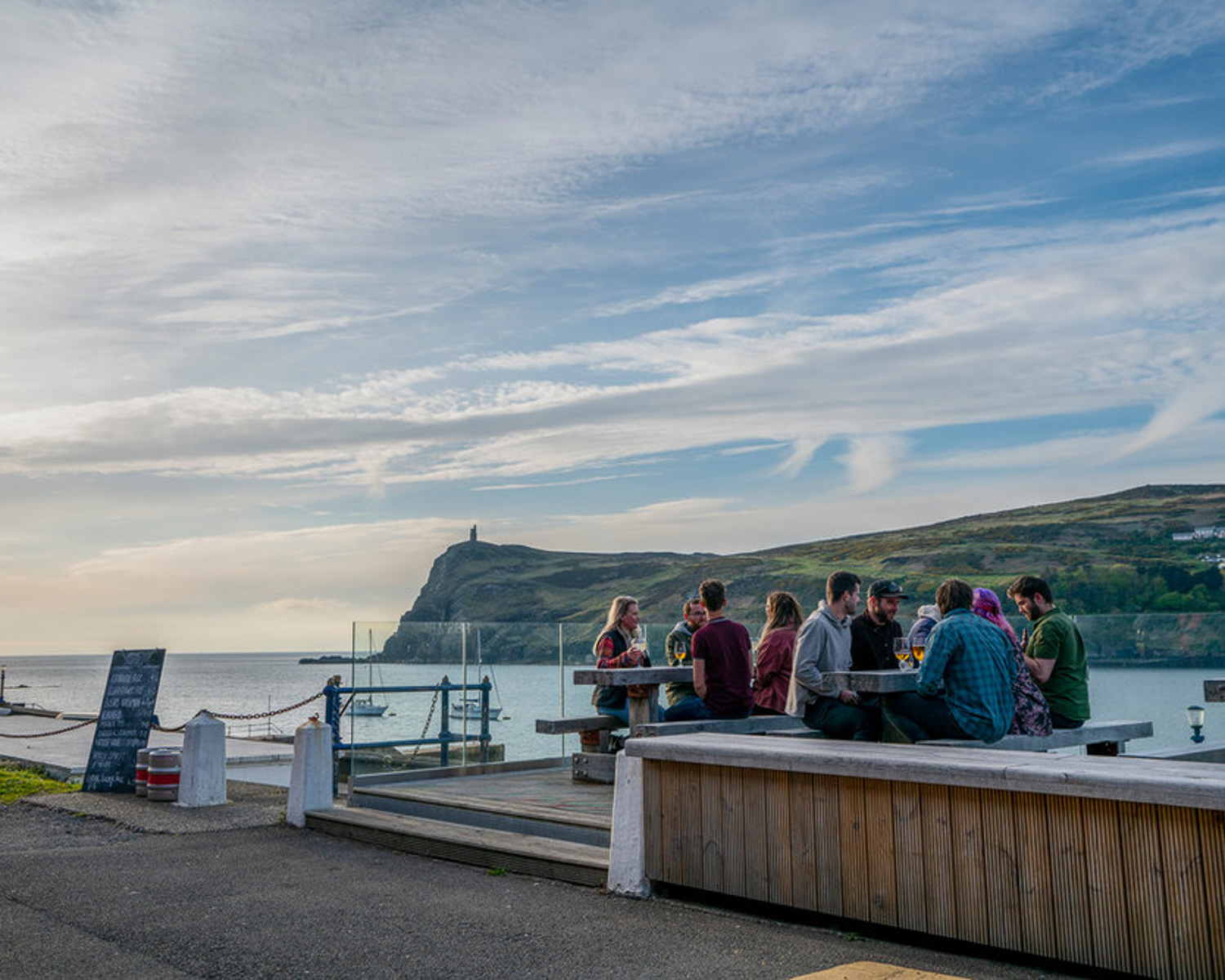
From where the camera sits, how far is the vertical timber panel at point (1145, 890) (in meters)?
4.91

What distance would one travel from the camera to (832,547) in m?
149

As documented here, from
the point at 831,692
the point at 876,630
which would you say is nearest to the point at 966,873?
the point at 831,692

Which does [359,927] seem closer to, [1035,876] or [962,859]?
[962,859]

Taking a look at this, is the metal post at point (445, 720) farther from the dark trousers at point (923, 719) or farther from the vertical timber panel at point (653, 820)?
the dark trousers at point (923, 719)

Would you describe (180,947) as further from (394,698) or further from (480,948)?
(394,698)

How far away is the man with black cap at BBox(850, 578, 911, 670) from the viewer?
8.41 m

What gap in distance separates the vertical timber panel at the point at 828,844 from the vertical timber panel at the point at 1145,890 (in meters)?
1.46

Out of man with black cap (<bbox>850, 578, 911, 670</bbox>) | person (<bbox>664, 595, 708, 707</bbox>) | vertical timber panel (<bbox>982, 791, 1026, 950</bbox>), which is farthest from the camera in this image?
person (<bbox>664, 595, 708, 707</bbox>)

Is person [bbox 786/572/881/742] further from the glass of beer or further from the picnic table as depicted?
the glass of beer

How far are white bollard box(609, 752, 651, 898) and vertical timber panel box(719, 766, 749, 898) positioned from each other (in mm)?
609

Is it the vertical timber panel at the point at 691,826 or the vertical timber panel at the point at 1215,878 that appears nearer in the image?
the vertical timber panel at the point at 1215,878

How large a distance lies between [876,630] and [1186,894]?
3.78 m

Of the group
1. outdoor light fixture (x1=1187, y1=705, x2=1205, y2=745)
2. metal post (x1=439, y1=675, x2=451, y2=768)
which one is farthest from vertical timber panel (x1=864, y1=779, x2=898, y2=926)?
outdoor light fixture (x1=1187, y1=705, x2=1205, y2=745)

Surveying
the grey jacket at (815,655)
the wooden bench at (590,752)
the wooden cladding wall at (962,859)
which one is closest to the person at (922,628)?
the grey jacket at (815,655)
